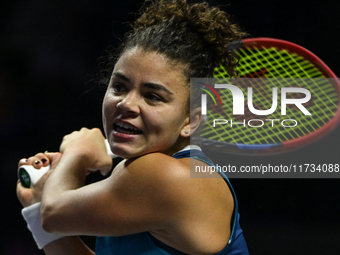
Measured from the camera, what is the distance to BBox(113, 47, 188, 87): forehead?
0.85 metres

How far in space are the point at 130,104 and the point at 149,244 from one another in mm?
300

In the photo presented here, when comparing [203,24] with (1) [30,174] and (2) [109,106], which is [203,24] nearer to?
(2) [109,106]

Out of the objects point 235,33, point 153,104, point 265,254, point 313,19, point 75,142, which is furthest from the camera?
point 313,19

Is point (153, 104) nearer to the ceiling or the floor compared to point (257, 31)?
nearer to the floor

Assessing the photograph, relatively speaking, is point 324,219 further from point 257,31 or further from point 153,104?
point 153,104

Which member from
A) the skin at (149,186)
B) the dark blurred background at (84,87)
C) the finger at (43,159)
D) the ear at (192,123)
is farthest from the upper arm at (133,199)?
the dark blurred background at (84,87)

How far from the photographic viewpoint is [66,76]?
1.86m

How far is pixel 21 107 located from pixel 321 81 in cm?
130

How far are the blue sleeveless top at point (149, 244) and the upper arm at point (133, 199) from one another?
55mm

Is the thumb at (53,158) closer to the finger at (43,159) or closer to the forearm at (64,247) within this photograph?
the finger at (43,159)

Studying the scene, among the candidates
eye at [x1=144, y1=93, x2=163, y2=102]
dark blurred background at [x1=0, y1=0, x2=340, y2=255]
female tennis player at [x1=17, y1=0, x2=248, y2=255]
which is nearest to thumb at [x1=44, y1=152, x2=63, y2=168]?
female tennis player at [x1=17, y1=0, x2=248, y2=255]

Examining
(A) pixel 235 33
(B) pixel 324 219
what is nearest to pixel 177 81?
(A) pixel 235 33

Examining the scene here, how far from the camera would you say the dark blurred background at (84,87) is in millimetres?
1585

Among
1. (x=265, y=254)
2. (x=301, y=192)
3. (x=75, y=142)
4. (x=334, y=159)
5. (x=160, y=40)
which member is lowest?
(x=265, y=254)
